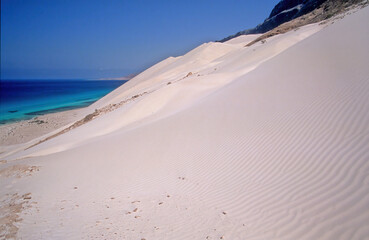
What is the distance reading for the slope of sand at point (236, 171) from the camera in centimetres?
348

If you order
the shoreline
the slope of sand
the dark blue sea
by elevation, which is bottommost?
the slope of sand

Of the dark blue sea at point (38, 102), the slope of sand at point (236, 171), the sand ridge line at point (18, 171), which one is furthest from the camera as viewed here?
the dark blue sea at point (38, 102)

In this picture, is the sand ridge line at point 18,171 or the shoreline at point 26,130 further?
the shoreline at point 26,130

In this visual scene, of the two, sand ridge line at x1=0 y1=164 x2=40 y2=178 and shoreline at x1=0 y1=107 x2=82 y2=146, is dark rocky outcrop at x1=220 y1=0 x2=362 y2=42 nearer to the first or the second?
sand ridge line at x1=0 y1=164 x2=40 y2=178

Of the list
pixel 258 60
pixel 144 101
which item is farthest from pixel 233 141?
pixel 258 60

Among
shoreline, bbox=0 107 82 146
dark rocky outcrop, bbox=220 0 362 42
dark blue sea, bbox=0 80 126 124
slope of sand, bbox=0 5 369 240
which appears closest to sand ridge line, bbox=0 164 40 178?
slope of sand, bbox=0 5 369 240

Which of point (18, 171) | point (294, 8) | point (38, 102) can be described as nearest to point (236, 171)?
point (18, 171)

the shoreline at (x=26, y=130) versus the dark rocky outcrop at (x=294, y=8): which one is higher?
the dark rocky outcrop at (x=294, y=8)

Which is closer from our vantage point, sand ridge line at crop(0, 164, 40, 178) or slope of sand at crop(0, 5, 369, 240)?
slope of sand at crop(0, 5, 369, 240)

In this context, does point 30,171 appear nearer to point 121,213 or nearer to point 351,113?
point 121,213

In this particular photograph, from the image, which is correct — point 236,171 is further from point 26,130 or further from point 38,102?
point 38,102

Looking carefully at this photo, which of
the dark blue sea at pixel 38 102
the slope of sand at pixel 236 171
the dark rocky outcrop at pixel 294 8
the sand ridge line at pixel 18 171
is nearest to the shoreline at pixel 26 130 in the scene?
the dark blue sea at pixel 38 102

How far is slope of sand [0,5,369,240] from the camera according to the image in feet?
11.4

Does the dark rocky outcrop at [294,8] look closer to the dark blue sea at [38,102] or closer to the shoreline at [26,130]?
the shoreline at [26,130]
